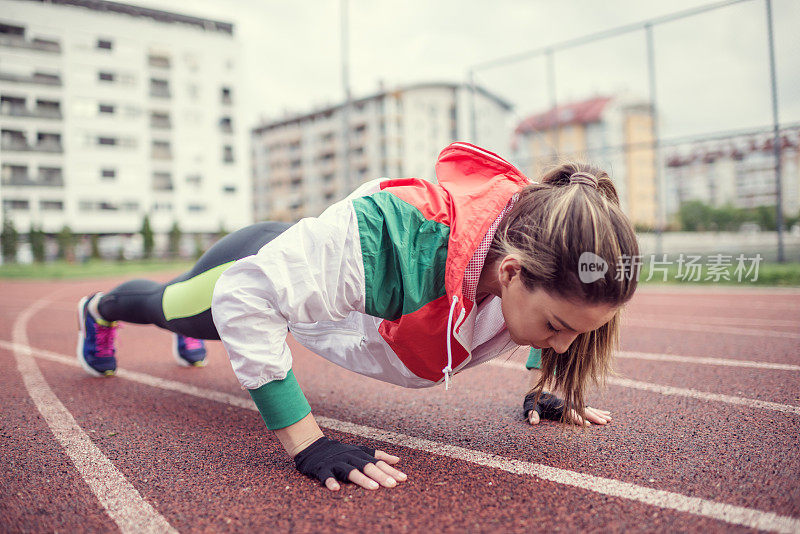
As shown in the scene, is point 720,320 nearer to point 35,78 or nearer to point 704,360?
point 704,360

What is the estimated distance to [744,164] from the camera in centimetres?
1070

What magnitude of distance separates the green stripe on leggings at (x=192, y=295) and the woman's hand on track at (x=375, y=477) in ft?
3.09

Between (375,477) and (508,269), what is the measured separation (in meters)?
0.78

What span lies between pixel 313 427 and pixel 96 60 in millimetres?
38509

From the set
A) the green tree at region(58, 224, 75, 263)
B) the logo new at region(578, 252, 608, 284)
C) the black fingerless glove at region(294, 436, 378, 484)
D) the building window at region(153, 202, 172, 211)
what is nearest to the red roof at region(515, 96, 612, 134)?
the logo new at region(578, 252, 608, 284)

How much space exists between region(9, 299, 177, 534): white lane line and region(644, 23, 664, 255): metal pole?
35.5 feet

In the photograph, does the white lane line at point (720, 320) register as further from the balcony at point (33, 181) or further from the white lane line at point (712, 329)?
the balcony at point (33, 181)

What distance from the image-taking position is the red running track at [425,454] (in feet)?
4.73

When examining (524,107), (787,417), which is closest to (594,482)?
(787,417)

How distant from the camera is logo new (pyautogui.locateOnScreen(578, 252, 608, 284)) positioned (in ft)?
4.74

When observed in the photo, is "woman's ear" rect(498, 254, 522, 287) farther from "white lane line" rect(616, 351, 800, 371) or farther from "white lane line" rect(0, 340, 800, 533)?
"white lane line" rect(616, 351, 800, 371)

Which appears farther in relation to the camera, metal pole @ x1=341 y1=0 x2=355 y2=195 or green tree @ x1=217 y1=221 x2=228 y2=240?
green tree @ x1=217 y1=221 x2=228 y2=240

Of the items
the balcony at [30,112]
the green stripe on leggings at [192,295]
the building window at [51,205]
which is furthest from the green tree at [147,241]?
the green stripe on leggings at [192,295]

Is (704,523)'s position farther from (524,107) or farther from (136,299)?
(524,107)
